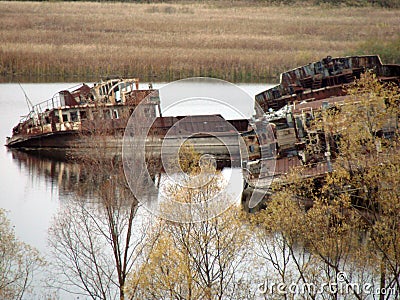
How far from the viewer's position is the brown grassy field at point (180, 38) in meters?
64.5

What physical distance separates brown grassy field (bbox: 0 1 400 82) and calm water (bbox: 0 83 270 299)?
11299 millimetres

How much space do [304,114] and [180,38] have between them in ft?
143

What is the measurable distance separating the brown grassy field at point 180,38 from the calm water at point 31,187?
445 inches

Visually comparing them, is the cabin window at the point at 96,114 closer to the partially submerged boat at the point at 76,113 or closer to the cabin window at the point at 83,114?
the partially submerged boat at the point at 76,113

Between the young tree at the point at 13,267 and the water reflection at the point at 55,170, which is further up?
the water reflection at the point at 55,170

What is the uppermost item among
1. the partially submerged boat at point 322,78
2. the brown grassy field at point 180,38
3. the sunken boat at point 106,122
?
the brown grassy field at point 180,38

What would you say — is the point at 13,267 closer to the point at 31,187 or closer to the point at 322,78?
the point at 31,187

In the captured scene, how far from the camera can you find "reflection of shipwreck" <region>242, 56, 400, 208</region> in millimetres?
33375

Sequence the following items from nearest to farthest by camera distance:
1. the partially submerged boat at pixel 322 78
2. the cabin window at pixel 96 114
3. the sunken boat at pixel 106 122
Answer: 1. the partially submerged boat at pixel 322 78
2. the cabin window at pixel 96 114
3. the sunken boat at pixel 106 122

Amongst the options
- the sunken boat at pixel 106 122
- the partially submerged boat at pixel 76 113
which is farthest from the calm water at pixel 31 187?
the sunken boat at pixel 106 122

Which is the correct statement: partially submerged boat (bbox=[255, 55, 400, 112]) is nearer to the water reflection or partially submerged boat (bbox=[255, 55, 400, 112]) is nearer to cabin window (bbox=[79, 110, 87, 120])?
the water reflection

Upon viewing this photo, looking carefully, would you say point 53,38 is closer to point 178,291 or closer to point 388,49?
point 388,49

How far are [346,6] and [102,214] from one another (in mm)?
68606

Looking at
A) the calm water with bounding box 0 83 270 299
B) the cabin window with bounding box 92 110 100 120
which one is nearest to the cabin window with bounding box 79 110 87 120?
the cabin window with bounding box 92 110 100 120
